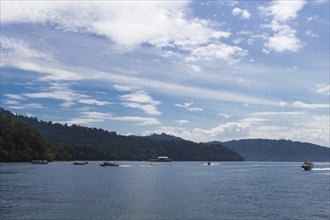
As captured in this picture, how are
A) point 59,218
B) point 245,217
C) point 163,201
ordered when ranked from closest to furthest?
point 59,218
point 245,217
point 163,201

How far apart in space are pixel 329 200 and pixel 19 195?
99.4m

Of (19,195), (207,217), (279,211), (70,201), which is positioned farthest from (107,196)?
(279,211)

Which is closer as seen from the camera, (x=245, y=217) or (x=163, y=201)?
(x=245, y=217)

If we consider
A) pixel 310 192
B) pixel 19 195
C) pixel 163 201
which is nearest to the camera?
pixel 163 201

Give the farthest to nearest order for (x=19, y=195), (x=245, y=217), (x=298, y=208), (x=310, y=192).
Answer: (x=310, y=192), (x=19, y=195), (x=298, y=208), (x=245, y=217)

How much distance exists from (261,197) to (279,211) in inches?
1162

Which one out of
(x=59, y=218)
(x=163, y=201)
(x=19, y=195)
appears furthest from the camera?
(x=19, y=195)

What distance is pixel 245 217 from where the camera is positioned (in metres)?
95.0

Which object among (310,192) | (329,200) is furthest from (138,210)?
(310,192)

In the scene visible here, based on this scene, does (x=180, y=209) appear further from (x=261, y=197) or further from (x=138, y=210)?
(x=261, y=197)

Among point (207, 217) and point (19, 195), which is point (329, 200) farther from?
point (19, 195)

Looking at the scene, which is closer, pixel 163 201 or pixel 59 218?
pixel 59 218

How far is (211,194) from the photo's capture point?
464 ft

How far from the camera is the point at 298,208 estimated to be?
111812 mm
